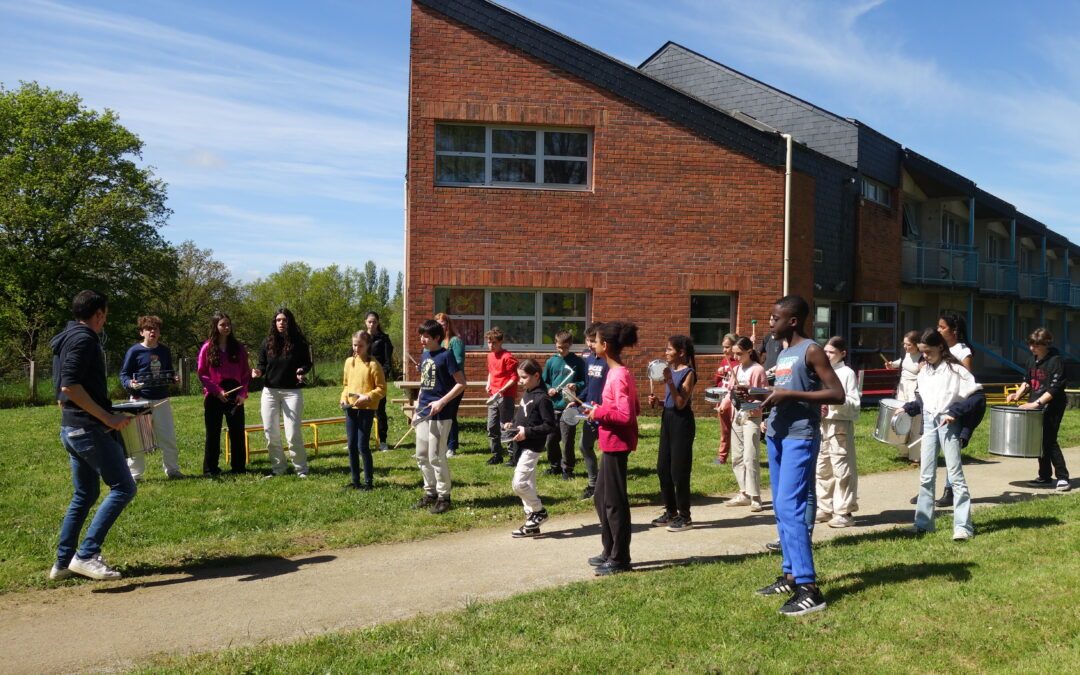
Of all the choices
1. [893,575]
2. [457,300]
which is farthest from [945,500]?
[457,300]

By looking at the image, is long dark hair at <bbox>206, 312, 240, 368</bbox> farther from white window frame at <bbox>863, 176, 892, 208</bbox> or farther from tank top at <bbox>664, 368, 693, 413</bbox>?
white window frame at <bbox>863, 176, 892, 208</bbox>

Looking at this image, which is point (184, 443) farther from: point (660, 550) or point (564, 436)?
point (660, 550)

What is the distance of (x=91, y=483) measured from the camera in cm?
644

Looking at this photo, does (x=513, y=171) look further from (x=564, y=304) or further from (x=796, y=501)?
(x=796, y=501)

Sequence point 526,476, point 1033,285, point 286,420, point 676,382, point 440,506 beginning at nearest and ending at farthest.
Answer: point 526,476 → point 676,382 → point 440,506 → point 286,420 → point 1033,285

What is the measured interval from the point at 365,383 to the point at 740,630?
583 cm

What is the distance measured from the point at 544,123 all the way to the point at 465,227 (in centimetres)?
268

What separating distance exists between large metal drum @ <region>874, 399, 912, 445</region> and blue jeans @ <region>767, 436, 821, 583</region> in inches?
131

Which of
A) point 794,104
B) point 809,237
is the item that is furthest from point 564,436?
point 794,104

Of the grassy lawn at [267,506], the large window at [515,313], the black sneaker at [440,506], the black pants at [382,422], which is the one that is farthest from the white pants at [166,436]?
the large window at [515,313]

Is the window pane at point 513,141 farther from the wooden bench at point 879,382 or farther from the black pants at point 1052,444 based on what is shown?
the black pants at point 1052,444

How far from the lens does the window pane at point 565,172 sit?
17.6m

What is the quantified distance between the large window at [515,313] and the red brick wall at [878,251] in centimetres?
950

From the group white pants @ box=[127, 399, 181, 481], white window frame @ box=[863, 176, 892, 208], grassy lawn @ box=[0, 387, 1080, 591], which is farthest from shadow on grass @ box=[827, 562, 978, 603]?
white window frame @ box=[863, 176, 892, 208]
